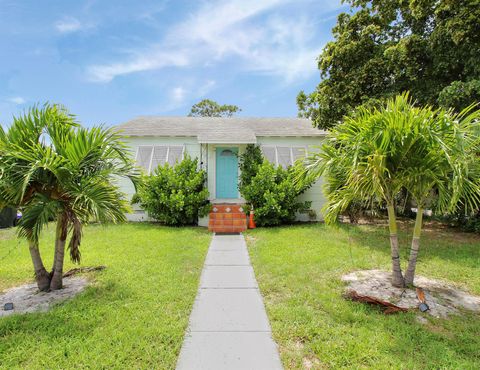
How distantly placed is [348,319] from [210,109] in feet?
123

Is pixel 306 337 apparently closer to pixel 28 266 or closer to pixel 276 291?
pixel 276 291

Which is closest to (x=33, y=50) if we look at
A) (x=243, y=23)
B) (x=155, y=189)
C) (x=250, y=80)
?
(x=155, y=189)

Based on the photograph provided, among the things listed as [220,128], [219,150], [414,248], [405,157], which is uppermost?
[220,128]

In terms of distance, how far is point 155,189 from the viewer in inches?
442

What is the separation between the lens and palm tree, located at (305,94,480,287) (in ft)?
13.7

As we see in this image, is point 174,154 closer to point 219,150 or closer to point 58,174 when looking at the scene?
point 219,150

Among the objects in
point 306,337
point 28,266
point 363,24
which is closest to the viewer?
point 306,337

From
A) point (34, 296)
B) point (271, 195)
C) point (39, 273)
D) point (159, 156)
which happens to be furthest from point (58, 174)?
point (159, 156)

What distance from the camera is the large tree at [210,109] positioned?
1512 inches

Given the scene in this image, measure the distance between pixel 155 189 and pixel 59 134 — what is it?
6653 millimetres

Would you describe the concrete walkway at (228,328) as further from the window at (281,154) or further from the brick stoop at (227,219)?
the window at (281,154)

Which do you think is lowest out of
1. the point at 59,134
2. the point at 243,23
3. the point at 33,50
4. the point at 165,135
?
the point at 59,134

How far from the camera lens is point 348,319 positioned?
4.02 meters

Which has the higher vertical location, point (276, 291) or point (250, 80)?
point (250, 80)
